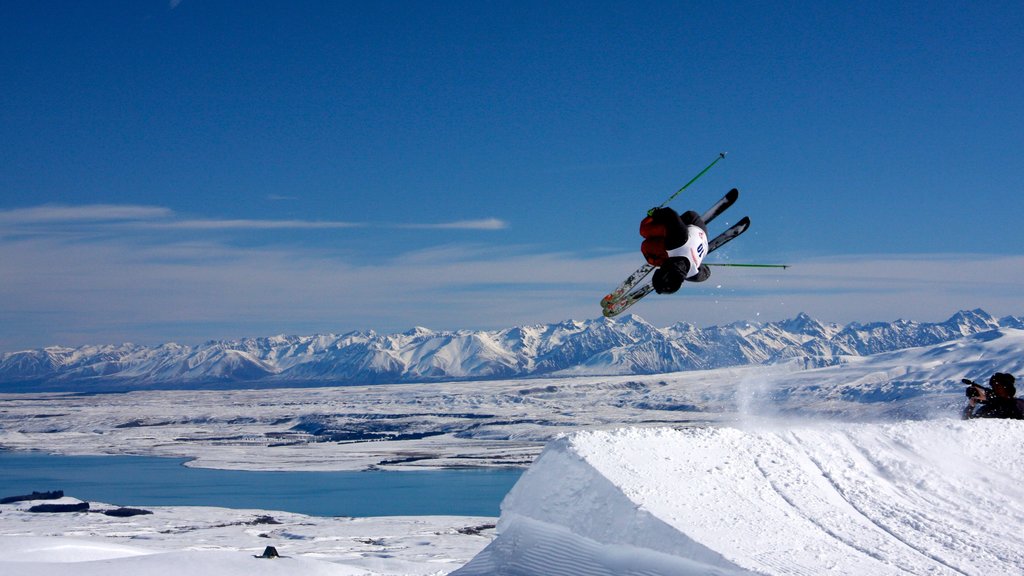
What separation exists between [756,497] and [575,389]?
570ft

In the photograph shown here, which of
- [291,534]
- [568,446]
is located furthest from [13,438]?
[568,446]

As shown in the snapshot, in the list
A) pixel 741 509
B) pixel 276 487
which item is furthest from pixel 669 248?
pixel 276 487

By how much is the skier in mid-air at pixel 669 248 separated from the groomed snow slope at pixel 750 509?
2.02 meters

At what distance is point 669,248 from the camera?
10867 millimetres

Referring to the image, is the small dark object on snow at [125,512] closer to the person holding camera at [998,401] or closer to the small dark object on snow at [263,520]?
the small dark object on snow at [263,520]

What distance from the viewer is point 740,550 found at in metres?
8.27

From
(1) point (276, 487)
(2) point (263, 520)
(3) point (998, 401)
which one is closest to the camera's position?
(3) point (998, 401)

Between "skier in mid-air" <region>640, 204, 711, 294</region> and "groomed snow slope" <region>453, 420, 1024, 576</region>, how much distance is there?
202 centimetres

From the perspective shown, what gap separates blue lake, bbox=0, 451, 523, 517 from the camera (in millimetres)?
46125

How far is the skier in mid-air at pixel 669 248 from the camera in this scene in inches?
425

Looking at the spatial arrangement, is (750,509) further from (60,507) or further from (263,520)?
(60,507)

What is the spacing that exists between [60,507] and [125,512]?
4.01m

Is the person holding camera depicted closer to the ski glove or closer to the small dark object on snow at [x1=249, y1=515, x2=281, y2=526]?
the ski glove

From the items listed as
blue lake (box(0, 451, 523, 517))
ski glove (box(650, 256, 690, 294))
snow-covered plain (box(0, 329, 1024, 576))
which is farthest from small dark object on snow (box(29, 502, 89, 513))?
ski glove (box(650, 256, 690, 294))
